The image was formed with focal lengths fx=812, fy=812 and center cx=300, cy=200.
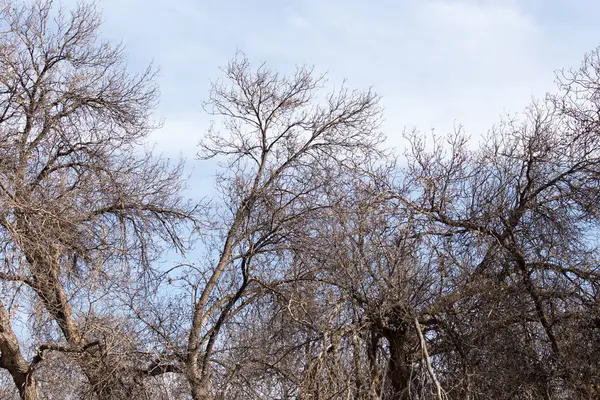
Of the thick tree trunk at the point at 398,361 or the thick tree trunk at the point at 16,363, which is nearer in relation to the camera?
the thick tree trunk at the point at 398,361

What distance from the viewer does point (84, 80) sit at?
14.1m

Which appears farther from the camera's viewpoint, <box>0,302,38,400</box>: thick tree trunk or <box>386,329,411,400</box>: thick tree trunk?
<box>0,302,38,400</box>: thick tree trunk

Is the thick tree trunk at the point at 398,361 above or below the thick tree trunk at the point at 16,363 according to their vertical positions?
below

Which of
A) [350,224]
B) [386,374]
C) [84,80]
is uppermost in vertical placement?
[84,80]

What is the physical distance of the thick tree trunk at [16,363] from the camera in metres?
12.6

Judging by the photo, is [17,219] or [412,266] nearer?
[412,266]

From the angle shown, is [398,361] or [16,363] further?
[16,363]

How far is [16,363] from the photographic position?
41.8 feet

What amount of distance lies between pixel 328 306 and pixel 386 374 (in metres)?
1.37

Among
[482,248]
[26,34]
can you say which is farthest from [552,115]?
[26,34]

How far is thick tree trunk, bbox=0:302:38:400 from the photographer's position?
41.4 feet

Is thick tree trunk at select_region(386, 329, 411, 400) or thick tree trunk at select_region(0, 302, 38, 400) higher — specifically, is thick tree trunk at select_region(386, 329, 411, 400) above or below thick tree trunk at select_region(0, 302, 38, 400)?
below

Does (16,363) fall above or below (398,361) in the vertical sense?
above

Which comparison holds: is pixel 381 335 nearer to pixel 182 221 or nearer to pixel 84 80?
pixel 182 221
